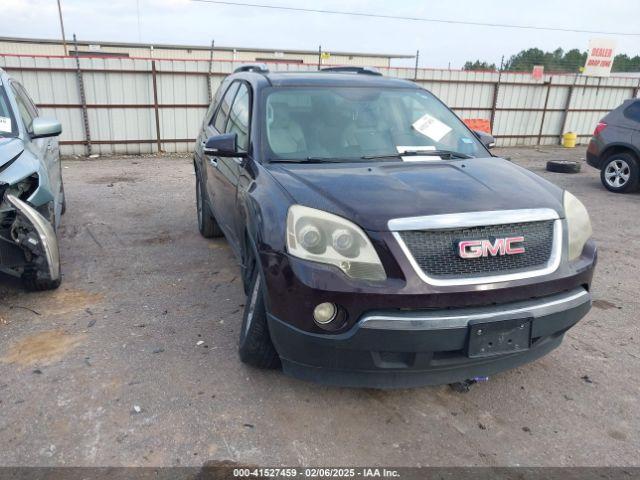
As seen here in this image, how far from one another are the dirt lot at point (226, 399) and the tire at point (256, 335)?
12 cm

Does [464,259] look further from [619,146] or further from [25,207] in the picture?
[619,146]

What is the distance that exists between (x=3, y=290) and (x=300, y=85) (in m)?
2.85

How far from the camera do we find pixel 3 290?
3939 millimetres

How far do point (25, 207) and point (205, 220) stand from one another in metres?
2.08

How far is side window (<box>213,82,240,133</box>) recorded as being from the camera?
424 cm

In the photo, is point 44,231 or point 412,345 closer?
point 412,345

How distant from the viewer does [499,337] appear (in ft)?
7.35

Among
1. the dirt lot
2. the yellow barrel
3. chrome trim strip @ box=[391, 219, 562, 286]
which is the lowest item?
the yellow barrel

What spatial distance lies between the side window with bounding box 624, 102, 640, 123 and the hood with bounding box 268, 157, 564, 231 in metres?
6.96

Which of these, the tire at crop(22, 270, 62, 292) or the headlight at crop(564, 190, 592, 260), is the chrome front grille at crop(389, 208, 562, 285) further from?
the tire at crop(22, 270, 62, 292)

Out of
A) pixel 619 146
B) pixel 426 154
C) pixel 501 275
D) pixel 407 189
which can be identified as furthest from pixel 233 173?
pixel 619 146

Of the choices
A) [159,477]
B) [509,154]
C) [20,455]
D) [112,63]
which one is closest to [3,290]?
[20,455]

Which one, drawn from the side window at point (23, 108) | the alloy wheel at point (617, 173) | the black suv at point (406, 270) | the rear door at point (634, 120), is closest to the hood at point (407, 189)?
the black suv at point (406, 270)

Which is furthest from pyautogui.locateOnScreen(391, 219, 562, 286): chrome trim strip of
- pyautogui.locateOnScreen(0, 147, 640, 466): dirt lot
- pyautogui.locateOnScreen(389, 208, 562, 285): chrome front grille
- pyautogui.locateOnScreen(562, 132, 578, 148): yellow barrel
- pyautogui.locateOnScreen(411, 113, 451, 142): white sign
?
pyautogui.locateOnScreen(562, 132, 578, 148): yellow barrel
